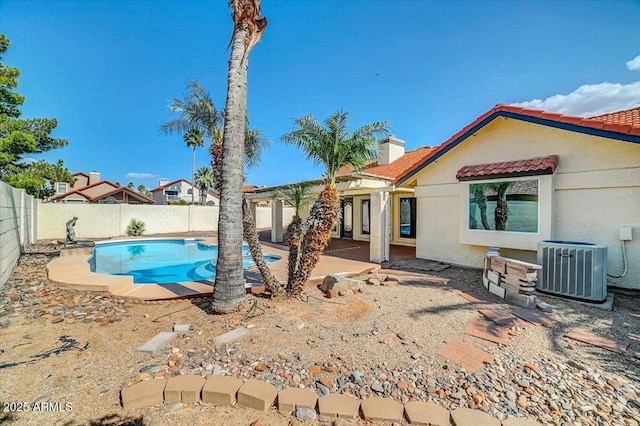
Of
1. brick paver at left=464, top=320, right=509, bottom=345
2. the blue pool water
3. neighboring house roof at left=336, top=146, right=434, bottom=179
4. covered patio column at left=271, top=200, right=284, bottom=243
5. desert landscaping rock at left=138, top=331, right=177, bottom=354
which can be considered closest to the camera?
desert landscaping rock at left=138, top=331, right=177, bottom=354

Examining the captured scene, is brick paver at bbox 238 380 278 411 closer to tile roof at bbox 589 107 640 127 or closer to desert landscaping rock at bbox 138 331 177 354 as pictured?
desert landscaping rock at bbox 138 331 177 354

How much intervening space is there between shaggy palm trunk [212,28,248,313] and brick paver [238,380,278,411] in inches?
111

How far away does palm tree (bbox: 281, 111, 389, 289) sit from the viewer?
743cm

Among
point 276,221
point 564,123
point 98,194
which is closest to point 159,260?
point 276,221

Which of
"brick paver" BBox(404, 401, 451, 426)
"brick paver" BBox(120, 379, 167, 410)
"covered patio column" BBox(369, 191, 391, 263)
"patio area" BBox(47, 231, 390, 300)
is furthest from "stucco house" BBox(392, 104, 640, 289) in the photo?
"brick paver" BBox(120, 379, 167, 410)

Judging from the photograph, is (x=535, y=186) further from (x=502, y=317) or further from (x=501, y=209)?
(x=502, y=317)

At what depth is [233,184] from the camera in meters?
6.29

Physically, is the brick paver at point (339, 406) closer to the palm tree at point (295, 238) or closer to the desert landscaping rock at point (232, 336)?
the desert landscaping rock at point (232, 336)

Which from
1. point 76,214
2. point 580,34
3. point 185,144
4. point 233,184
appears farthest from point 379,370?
point 185,144

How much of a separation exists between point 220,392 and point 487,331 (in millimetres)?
5144

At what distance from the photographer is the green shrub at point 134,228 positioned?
80.9ft

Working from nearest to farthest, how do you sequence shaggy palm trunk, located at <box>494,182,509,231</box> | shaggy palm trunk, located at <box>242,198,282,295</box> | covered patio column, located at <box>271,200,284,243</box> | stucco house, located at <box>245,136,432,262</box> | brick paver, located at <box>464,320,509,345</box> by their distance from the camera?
1. brick paver, located at <box>464,320,509,345</box>
2. shaggy palm trunk, located at <box>242,198,282,295</box>
3. shaggy palm trunk, located at <box>494,182,509,231</box>
4. stucco house, located at <box>245,136,432,262</box>
5. covered patio column, located at <box>271,200,284,243</box>

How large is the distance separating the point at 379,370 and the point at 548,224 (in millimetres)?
8487

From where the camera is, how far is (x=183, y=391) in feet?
11.9
